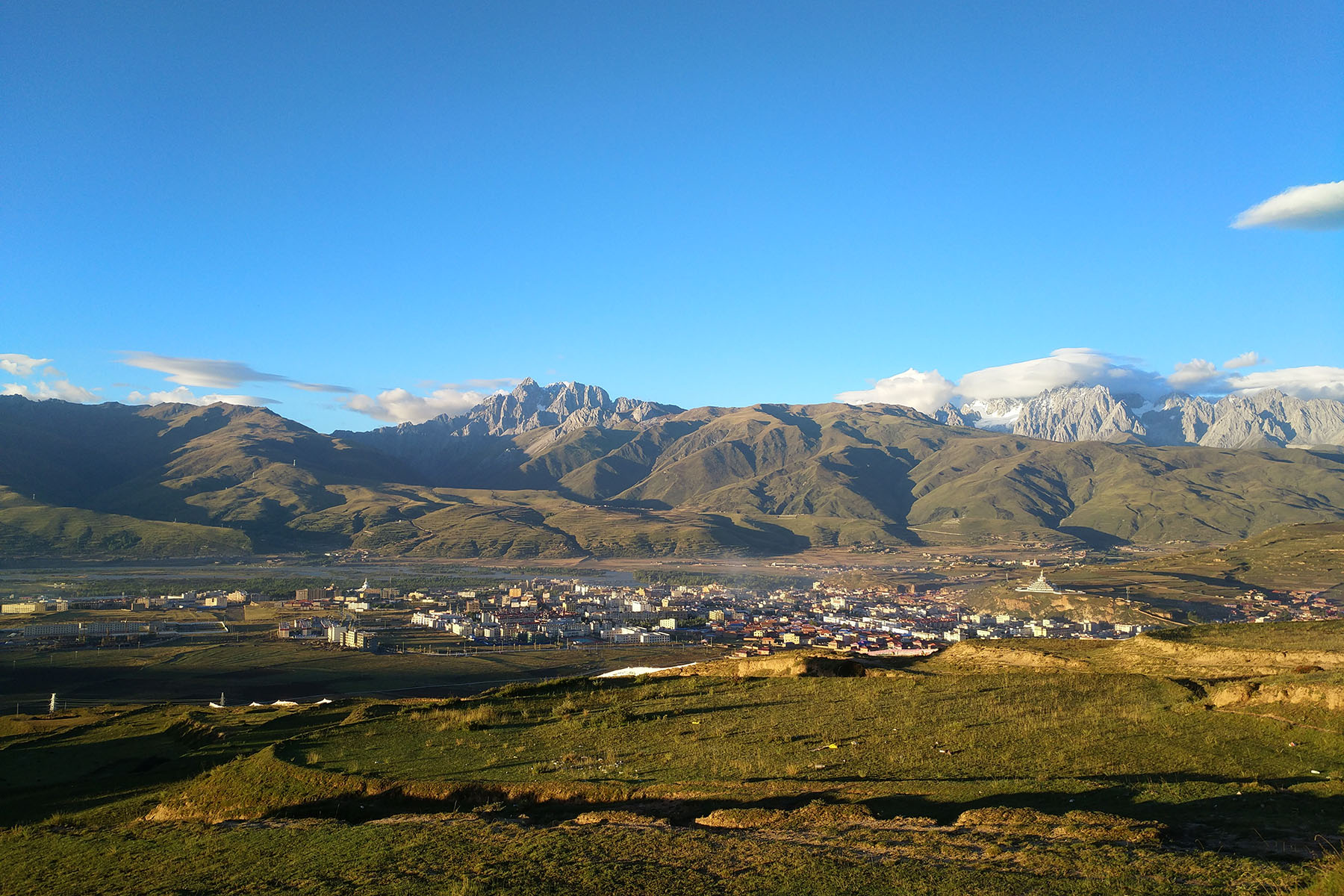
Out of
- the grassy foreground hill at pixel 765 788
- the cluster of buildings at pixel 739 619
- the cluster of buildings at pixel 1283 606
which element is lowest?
the cluster of buildings at pixel 739 619

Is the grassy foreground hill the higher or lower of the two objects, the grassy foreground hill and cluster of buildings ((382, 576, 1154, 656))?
the higher

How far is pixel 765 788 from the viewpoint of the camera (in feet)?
44.6

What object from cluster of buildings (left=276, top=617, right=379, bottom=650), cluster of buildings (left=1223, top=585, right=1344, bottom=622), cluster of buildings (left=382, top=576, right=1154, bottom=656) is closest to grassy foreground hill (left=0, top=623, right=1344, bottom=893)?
cluster of buildings (left=382, top=576, right=1154, bottom=656)

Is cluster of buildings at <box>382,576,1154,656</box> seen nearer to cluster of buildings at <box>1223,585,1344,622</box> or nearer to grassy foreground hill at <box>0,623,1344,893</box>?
cluster of buildings at <box>1223,585,1344,622</box>

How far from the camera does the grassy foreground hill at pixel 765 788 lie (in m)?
9.48

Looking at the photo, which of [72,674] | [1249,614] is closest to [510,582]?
[72,674]

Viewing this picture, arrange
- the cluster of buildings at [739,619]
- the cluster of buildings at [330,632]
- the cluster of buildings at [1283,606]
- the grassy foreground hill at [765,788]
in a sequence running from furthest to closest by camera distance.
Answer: the cluster of buildings at [1283,606], the cluster of buildings at [330,632], the cluster of buildings at [739,619], the grassy foreground hill at [765,788]

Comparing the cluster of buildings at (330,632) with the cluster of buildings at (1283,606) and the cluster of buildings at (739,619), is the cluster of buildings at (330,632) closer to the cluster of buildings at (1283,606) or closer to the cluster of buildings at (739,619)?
the cluster of buildings at (739,619)

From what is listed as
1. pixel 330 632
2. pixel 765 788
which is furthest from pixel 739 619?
pixel 765 788

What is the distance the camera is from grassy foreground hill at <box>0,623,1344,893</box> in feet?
31.1

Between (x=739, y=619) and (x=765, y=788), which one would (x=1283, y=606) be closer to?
(x=739, y=619)

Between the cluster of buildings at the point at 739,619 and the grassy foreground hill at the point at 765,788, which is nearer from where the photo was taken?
the grassy foreground hill at the point at 765,788

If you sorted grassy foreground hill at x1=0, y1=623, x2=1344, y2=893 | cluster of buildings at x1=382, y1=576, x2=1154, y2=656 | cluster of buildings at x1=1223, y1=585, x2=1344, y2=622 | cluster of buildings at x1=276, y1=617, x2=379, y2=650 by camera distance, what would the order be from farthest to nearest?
1. cluster of buildings at x1=1223, y1=585, x2=1344, y2=622
2. cluster of buildings at x1=276, y1=617, x2=379, y2=650
3. cluster of buildings at x1=382, y1=576, x2=1154, y2=656
4. grassy foreground hill at x1=0, y1=623, x2=1344, y2=893

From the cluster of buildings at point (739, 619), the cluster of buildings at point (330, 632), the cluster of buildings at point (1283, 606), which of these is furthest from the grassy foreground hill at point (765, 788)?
the cluster of buildings at point (1283, 606)
